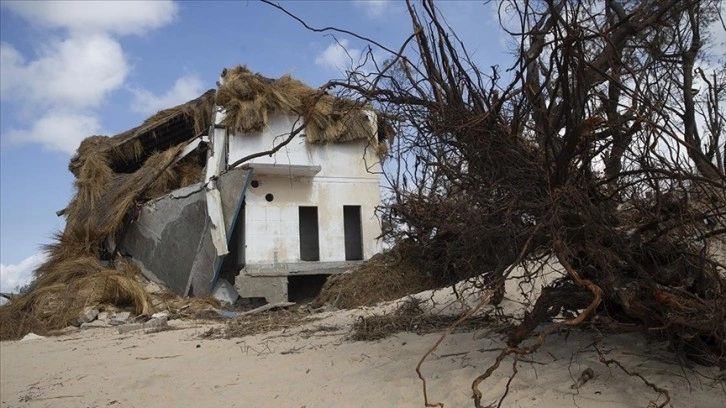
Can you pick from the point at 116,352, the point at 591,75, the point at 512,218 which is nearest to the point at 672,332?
the point at 512,218

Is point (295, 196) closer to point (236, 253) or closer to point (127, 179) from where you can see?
point (236, 253)

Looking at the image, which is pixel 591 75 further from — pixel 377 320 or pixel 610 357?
pixel 377 320

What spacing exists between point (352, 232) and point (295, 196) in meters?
2.00

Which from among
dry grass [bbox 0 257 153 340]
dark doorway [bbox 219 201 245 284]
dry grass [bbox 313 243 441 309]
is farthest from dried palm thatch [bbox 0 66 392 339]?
dry grass [bbox 313 243 441 309]

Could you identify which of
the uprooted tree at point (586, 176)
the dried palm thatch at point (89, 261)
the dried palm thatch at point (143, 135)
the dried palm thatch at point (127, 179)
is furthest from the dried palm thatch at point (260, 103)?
the uprooted tree at point (586, 176)

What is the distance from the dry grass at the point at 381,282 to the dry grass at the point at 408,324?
10.6ft

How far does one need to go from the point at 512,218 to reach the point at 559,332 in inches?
40.4

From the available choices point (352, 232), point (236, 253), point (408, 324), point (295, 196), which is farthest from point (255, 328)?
point (352, 232)

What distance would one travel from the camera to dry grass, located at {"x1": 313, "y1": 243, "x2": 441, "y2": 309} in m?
9.41

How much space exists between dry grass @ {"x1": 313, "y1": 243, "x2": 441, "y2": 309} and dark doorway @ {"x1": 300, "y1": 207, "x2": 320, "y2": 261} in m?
4.54

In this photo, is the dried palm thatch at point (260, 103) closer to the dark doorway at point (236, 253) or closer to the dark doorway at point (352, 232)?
the dark doorway at point (236, 253)

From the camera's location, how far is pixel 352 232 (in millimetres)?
15344

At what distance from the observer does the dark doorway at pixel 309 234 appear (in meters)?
15.0

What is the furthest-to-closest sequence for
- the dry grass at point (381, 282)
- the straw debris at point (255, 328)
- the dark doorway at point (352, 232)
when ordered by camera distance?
1. the dark doorway at point (352, 232)
2. the dry grass at point (381, 282)
3. the straw debris at point (255, 328)
